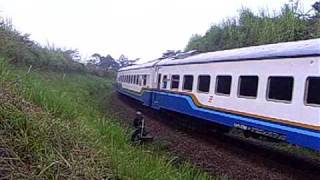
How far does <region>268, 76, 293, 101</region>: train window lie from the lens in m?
9.59

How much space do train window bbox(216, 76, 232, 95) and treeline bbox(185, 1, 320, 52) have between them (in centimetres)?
712

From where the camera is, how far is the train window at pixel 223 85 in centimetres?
1214

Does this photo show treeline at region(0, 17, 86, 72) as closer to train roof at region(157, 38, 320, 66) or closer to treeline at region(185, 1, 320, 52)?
train roof at region(157, 38, 320, 66)

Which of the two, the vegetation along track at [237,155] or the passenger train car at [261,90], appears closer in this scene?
the passenger train car at [261,90]

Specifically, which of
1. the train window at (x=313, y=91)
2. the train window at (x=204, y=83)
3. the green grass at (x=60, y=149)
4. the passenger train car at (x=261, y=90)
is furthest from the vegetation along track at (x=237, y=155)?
the green grass at (x=60, y=149)

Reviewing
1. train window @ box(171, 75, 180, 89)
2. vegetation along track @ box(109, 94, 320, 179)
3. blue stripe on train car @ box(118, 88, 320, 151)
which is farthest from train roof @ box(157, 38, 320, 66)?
train window @ box(171, 75, 180, 89)

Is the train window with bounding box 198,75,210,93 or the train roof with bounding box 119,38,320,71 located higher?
the train roof with bounding box 119,38,320,71

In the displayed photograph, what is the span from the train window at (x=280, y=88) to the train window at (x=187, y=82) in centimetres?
482

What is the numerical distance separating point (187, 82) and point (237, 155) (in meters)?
4.29

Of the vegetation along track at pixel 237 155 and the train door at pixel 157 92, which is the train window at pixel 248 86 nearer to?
the vegetation along track at pixel 237 155

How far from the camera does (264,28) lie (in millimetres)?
23984

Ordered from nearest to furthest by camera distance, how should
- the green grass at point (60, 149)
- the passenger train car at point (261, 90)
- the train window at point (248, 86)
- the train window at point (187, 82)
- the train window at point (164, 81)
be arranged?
the green grass at point (60, 149) < the passenger train car at point (261, 90) < the train window at point (248, 86) < the train window at point (187, 82) < the train window at point (164, 81)

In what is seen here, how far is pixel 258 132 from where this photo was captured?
10.5 m

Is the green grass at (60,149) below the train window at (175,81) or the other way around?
below
